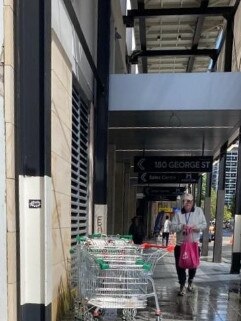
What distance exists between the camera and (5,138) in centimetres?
296

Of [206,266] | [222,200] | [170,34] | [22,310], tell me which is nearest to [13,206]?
[22,310]

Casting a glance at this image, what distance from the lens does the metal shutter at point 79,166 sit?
6.20 meters

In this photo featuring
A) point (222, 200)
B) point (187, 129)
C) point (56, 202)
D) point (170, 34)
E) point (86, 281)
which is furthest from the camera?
point (170, 34)

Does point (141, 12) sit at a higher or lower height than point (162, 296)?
higher

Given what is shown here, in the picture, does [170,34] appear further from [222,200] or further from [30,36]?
[30,36]

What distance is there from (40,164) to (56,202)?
5.46 feet

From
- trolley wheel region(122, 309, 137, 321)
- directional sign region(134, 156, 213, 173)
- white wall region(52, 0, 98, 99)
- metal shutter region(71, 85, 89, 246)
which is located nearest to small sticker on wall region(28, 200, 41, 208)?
white wall region(52, 0, 98, 99)

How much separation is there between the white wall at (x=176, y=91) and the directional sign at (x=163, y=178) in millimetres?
4044

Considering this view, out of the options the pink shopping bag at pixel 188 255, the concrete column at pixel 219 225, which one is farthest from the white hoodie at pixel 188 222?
the concrete column at pixel 219 225

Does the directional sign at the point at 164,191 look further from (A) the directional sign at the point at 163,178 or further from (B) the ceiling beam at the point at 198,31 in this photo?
(A) the directional sign at the point at 163,178

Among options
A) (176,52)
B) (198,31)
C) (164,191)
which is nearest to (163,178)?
(198,31)

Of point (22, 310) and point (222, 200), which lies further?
point (222, 200)

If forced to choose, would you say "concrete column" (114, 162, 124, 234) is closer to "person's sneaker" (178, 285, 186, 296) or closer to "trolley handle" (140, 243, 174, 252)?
"person's sneaker" (178, 285, 186, 296)

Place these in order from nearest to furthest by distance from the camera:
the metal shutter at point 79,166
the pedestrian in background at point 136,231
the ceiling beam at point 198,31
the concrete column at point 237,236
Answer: the metal shutter at point 79,166 → the concrete column at point 237,236 → the ceiling beam at point 198,31 → the pedestrian in background at point 136,231
